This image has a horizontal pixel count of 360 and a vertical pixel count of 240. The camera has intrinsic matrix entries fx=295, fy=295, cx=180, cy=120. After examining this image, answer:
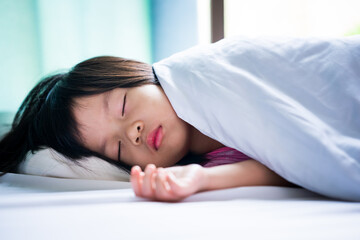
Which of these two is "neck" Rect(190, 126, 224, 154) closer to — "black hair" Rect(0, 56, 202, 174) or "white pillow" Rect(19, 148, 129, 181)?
"black hair" Rect(0, 56, 202, 174)

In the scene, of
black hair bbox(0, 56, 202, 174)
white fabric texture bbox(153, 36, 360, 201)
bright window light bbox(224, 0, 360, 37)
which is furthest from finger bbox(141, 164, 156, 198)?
bright window light bbox(224, 0, 360, 37)

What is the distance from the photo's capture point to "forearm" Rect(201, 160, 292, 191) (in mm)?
568

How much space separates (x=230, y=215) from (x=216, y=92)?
0.31 m

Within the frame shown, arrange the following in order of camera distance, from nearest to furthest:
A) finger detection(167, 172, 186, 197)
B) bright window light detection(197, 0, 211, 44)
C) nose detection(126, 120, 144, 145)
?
1. finger detection(167, 172, 186, 197)
2. nose detection(126, 120, 144, 145)
3. bright window light detection(197, 0, 211, 44)

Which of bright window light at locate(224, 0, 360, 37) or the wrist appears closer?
the wrist

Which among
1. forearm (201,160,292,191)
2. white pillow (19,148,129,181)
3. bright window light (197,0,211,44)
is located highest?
bright window light (197,0,211,44)

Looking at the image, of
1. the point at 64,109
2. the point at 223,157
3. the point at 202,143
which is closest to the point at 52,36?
the point at 64,109

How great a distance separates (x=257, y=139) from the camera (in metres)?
0.58

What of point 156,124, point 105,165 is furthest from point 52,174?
point 156,124

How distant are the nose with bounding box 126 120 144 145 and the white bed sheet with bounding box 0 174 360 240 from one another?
0.22 meters

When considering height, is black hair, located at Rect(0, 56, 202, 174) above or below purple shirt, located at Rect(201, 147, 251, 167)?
above

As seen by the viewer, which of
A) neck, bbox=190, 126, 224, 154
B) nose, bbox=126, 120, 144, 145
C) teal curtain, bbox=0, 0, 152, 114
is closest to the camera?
nose, bbox=126, 120, 144, 145

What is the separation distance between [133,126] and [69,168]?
22 cm

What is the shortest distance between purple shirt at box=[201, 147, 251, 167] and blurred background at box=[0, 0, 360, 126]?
3.57 ft
